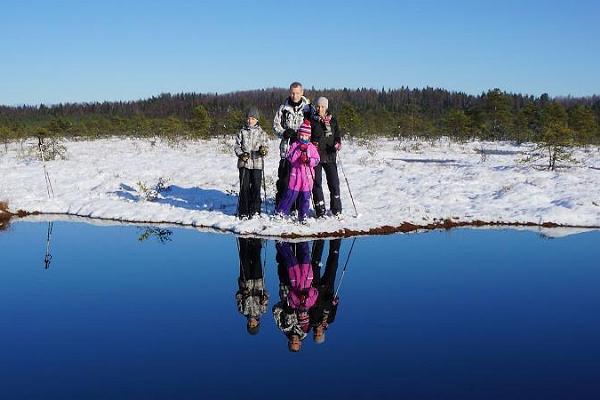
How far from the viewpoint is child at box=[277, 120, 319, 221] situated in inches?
449

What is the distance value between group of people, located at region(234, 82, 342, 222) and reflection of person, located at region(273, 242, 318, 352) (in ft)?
6.06

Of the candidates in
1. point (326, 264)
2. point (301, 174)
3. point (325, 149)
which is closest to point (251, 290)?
point (326, 264)

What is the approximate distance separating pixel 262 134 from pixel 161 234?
111 inches

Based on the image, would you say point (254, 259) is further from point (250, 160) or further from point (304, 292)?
point (250, 160)

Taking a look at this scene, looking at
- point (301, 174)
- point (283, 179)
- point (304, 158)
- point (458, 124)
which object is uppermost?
point (458, 124)

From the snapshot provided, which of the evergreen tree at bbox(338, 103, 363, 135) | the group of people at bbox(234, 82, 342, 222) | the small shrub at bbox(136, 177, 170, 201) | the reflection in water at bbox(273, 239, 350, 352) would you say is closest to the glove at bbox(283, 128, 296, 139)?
the group of people at bbox(234, 82, 342, 222)

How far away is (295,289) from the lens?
294 inches

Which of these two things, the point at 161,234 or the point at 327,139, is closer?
the point at 161,234

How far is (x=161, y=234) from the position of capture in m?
11.3

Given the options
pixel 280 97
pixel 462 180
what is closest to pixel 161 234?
pixel 462 180

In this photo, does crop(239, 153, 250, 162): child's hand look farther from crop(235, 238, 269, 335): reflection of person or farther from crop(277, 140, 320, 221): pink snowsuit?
crop(235, 238, 269, 335): reflection of person

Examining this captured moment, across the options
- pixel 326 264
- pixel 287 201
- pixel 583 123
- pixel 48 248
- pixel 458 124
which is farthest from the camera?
pixel 458 124

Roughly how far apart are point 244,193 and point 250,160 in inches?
26.6

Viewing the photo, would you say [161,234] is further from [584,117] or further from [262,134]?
[584,117]
